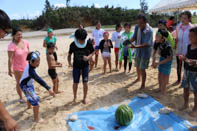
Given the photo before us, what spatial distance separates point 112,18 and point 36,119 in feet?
126

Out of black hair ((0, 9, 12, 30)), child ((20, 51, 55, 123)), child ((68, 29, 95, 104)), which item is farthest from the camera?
child ((68, 29, 95, 104))

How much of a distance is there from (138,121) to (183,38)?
2589mm

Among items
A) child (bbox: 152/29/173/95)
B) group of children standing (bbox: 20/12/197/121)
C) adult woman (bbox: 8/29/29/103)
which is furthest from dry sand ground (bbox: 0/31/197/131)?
adult woman (bbox: 8/29/29/103)

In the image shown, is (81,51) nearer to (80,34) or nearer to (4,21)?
(80,34)

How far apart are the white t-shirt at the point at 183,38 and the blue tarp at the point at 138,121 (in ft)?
5.63

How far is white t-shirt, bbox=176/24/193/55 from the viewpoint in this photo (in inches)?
181

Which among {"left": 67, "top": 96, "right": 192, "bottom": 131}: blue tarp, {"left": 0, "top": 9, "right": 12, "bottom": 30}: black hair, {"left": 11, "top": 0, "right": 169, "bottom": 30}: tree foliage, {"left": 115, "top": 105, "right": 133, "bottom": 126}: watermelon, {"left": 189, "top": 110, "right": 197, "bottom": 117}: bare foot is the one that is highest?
{"left": 11, "top": 0, "right": 169, "bottom": 30}: tree foliage

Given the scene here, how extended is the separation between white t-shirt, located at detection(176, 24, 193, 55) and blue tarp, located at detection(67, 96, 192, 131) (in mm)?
1715

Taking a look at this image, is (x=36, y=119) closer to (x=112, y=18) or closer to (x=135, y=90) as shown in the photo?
(x=135, y=90)

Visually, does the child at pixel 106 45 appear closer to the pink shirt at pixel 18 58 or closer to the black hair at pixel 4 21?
the pink shirt at pixel 18 58

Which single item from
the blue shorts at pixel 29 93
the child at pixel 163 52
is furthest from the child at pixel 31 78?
the child at pixel 163 52

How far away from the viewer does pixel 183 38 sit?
4.66 metres

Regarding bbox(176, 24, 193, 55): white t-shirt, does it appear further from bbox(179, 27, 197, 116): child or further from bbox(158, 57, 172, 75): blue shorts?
bbox(179, 27, 197, 116): child

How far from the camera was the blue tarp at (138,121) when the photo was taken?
3332 millimetres
